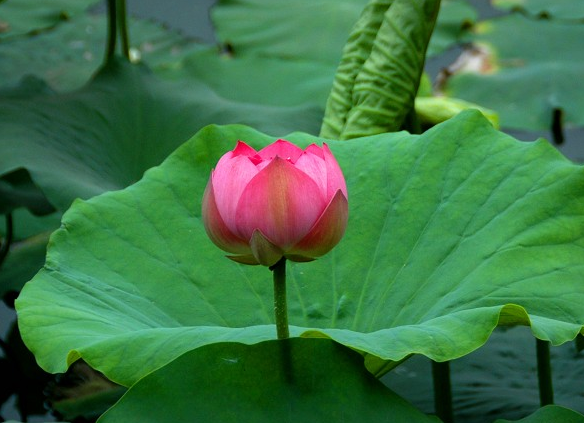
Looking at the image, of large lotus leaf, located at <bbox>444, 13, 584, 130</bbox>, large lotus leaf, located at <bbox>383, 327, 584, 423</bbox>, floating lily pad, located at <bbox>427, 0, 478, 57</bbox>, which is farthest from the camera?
floating lily pad, located at <bbox>427, 0, 478, 57</bbox>

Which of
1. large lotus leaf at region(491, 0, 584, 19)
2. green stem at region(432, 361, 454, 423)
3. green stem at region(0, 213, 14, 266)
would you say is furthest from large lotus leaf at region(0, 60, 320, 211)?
large lotus leaf at region(491, 0, 584, 19)

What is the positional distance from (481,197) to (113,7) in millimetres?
1092

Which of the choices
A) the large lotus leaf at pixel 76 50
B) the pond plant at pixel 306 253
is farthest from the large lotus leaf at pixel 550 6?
the pond plant at pixel 306 253

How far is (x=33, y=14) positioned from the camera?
2545 mm

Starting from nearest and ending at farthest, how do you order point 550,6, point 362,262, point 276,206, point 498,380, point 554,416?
point 276,206 < point 554,416 < point 362,262 < point 498,380 < point 550,6

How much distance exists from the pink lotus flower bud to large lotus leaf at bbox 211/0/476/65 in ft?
5.63

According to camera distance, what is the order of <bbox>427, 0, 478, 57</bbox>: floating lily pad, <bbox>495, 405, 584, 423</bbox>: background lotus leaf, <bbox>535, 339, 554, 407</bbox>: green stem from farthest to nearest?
<bbox>427, 0, 478, 57</bbox>: floating lily pad → <bbox>535, 339, 554, 407</bbox>: green stem → <bbox>495, 405, 584, 423</bbox>: background lotus leaf

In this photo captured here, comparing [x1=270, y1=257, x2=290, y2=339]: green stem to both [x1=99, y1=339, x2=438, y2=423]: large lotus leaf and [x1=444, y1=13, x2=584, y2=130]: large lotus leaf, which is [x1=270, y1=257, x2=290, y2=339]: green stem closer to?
[x1=99, y1=339, x2=438, y2=423]: large lotus leaf

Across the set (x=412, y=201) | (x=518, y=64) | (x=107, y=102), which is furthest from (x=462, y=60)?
(x=412, y=201)

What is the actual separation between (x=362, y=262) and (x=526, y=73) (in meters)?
1.55

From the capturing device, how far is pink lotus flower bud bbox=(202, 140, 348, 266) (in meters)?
0.78

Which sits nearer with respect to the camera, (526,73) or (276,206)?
(276,206)

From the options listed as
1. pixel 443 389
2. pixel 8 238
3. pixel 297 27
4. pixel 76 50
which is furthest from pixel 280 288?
pixel 76 50

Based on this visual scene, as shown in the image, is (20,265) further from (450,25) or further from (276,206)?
(450,25)
